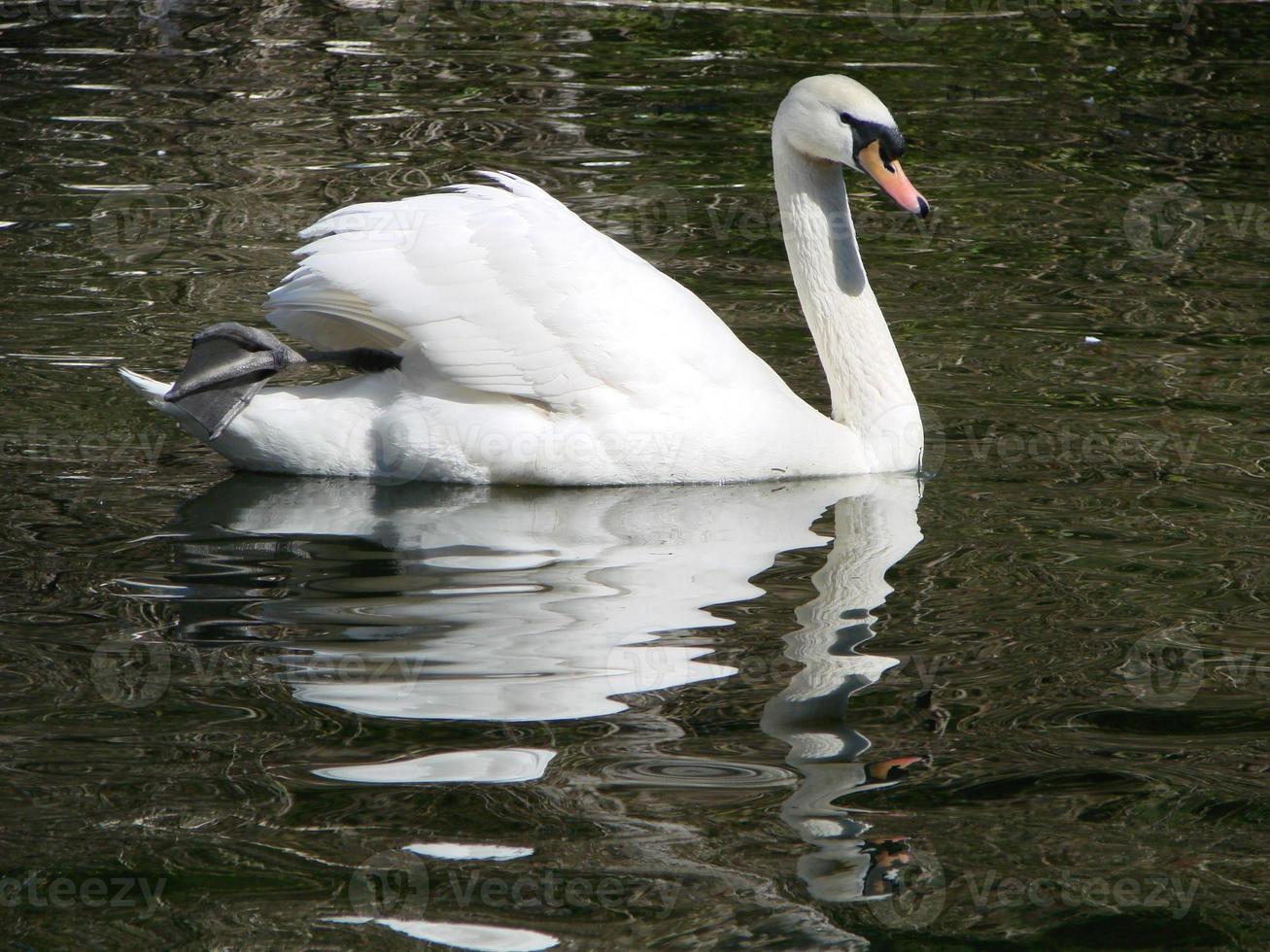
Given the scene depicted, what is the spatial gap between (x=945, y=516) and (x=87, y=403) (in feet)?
10.9

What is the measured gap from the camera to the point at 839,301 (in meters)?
6.91

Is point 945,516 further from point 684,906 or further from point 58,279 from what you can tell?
point 58,279

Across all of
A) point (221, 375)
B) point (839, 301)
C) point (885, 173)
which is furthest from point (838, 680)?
point (221, 375)

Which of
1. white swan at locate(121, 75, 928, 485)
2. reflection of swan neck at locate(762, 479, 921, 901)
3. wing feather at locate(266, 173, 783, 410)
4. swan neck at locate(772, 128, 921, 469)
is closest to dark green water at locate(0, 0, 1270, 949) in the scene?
reflection of swan neck at locate(762, 479, 921, 901)

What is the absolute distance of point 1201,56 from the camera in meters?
14.4

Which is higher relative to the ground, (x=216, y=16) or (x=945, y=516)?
(x=216, y=16)

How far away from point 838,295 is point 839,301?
2 cm

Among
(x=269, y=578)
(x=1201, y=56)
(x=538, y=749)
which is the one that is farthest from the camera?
(x=1201, y=56)

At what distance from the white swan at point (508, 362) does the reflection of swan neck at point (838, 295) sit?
20 cm

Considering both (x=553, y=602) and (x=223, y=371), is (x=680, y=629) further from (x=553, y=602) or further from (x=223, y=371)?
(x=223, y=371)

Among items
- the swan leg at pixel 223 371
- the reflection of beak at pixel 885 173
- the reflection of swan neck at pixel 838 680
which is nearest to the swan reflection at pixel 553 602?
the reflection of swan neck at pixel 838 680

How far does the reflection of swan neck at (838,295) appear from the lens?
680 cm

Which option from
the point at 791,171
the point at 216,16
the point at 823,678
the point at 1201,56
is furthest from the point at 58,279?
the point at 1201,56

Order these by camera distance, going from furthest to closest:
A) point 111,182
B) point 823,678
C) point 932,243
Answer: point 111,182 → point 932,243 → point 823,678
